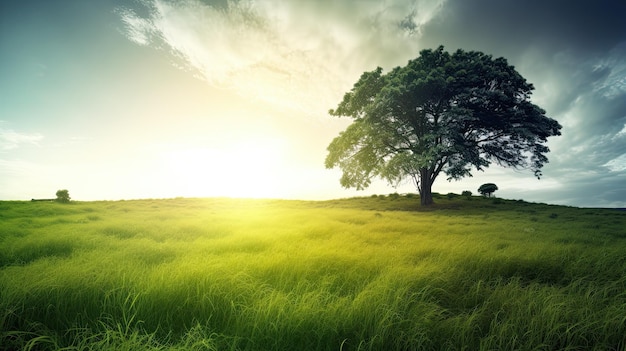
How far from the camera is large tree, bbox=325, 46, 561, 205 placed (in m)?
18.1

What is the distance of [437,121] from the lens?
814 inches

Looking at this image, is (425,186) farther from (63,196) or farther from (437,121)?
(63,196)

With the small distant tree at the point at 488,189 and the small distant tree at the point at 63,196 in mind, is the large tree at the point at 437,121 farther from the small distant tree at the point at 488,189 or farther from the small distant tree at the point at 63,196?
the small distant tree at the point at 63,196

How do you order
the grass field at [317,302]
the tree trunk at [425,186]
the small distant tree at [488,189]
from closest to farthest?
1. the grass field at [317,302]
2. the tree trunk at [425,186]
3. the small distant tree at [488,189]

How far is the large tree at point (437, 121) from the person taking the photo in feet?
59.3

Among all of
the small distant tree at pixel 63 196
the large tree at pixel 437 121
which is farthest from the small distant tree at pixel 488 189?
the small distant tree at pixel 63 196

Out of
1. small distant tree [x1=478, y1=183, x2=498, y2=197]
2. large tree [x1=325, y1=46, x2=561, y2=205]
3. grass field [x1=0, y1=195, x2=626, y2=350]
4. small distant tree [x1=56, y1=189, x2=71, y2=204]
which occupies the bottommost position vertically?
grass field [x1=0, y1=195, x2=626, y2=350]

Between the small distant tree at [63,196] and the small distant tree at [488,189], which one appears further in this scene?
the small distant tree at [488,189]

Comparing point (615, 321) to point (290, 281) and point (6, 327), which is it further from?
point (6, 327)

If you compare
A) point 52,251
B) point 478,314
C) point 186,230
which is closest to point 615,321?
point 478,314

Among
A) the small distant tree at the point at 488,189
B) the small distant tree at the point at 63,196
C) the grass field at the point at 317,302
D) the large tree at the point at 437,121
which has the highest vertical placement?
the large tree at the point at 437,121

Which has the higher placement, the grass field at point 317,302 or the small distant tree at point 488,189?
the small distant tree at point 488,189

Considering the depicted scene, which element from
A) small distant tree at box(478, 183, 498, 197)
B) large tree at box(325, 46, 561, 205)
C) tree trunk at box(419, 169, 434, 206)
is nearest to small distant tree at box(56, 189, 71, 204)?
large tree at box(325, 46, 561, 205)

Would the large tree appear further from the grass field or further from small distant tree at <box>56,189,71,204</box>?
small distant tree at <box>56,189,71,204</box>
